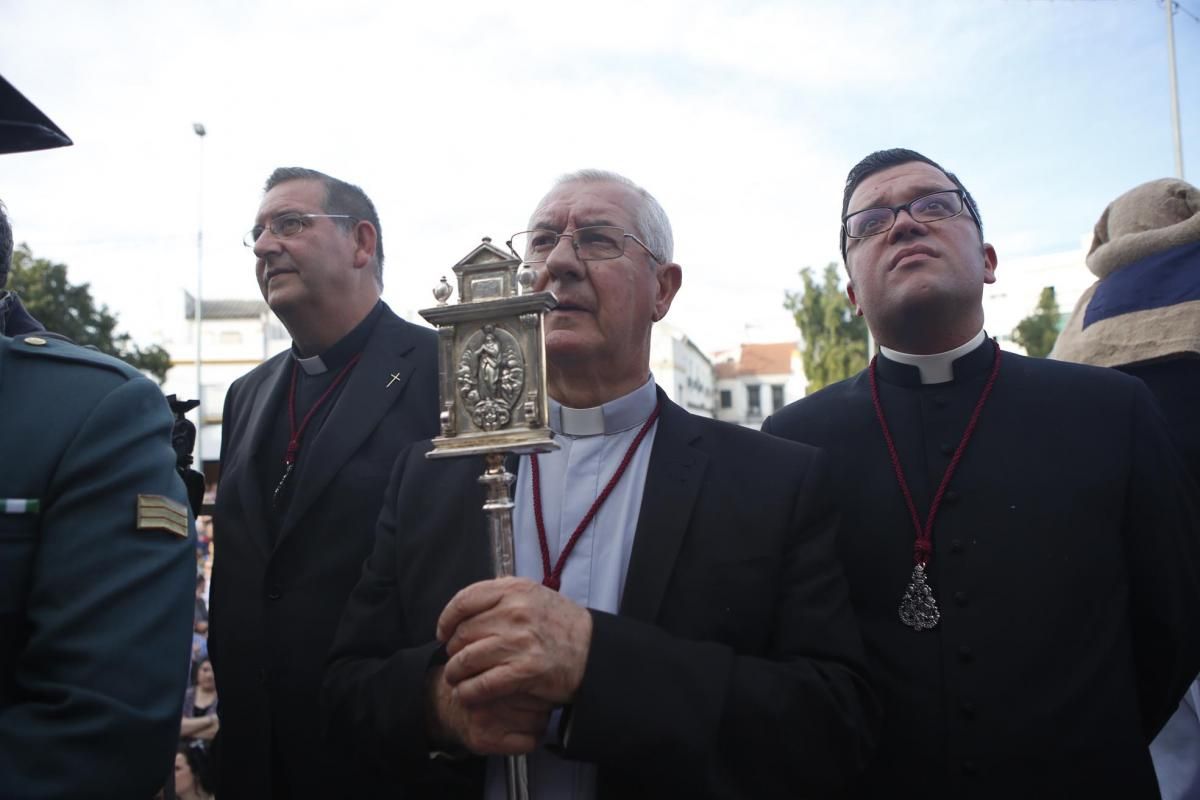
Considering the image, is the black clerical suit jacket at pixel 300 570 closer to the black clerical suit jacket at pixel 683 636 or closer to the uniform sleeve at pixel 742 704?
the black clerical suit jacket at pixel 683 636

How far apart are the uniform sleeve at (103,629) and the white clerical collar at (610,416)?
105cm

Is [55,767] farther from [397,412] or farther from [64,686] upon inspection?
[397,412]

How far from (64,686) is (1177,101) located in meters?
19.1

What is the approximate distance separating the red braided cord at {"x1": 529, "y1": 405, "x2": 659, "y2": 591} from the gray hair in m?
0.56

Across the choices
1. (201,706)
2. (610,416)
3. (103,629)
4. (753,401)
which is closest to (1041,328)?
(201,706)

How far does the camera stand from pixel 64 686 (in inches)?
61.9

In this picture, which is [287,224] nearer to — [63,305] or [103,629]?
[103,629]

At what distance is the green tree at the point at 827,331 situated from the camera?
34031 mm

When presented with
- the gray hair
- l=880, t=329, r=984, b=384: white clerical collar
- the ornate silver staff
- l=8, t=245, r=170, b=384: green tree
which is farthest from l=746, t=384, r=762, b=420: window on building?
the ornate silver staff

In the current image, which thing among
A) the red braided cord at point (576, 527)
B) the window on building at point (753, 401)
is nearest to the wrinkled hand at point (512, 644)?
the red braided cord at point (576, 527)

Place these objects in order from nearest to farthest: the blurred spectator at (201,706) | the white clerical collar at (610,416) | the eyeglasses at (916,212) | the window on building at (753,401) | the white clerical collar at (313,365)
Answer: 1. the white clerical collar at (610,416)
2. the eyeglasses at (916,212)
3. the white clerical collar at (313,365)
4. the blurred spectator at (201,706)
5. the window on building at (753,401)

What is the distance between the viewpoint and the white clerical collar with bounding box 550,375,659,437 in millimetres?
2467

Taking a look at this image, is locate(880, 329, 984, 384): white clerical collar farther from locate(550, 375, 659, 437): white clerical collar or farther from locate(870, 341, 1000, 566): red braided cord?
locate(550, 375, 659, 437): white clerical collar

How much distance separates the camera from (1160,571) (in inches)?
Result: 89.5
